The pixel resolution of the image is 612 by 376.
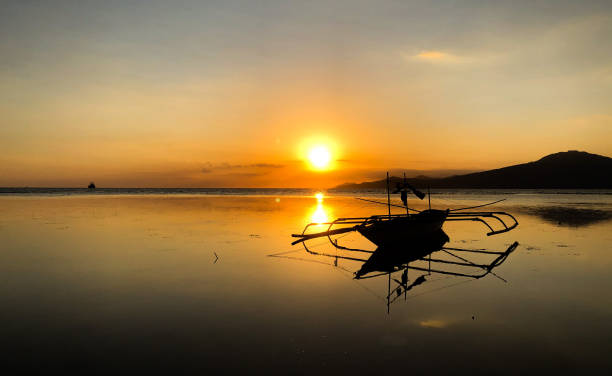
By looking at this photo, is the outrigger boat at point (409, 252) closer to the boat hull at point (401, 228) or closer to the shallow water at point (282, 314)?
the boat hull at point (401, 228)

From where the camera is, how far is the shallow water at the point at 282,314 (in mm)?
6801

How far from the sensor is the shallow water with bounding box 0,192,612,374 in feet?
22.3

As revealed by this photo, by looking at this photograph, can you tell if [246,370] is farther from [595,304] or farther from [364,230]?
[364,230]

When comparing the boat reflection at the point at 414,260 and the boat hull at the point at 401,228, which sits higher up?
the boat hull at the point at 401,228

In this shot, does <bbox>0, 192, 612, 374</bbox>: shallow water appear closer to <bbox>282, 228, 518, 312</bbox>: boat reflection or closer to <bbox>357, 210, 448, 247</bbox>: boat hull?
<bbox>282, 228, 518, 312</bbox>: boat reflection

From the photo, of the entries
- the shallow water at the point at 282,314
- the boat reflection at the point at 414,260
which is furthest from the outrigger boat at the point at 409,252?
the shallow water at the point at 282,314

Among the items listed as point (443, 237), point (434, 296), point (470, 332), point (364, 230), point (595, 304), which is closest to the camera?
point (470, 332)

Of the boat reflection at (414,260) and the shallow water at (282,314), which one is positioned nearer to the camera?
the shallow water at (282,314)

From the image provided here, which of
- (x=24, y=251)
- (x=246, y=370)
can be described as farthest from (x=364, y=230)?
(x=24, y=251)

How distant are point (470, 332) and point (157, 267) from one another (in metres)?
10.6

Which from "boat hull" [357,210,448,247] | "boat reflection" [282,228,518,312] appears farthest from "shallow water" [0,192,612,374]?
Result: "boat hull" [357,210,448,247]

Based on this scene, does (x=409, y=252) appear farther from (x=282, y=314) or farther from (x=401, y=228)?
(x=282, y=314)

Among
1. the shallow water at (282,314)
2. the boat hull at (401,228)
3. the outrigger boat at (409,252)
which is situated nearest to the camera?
the shallow water at (282,314)

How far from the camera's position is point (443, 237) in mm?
22438
